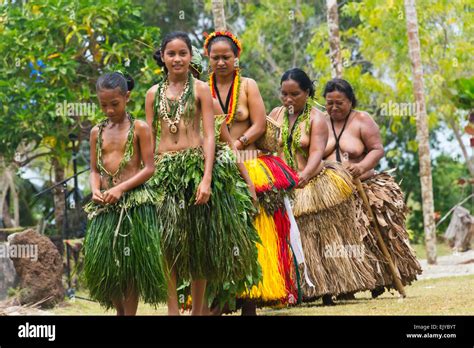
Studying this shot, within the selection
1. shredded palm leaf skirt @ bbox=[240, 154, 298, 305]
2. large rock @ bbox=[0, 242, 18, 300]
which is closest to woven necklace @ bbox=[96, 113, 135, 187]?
shredded palm leaf skirt @ bbox=[240, 154, 298, 305]

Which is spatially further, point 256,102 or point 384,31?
point 384,31

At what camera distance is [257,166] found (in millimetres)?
7258

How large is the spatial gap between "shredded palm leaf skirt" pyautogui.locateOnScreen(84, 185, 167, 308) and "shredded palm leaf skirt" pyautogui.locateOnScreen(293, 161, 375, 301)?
8.22 ft

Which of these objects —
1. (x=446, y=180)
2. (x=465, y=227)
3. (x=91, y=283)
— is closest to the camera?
(x=91, y=283)

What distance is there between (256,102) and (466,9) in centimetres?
1144

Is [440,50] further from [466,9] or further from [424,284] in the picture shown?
[424,284]

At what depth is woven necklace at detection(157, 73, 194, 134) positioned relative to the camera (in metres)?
6.17

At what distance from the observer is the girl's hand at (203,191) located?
5.92 metres

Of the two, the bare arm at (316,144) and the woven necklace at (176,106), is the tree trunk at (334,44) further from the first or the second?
the woven necklace at (176,106)

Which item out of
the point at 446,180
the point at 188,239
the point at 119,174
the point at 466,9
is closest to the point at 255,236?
the point at 188,239

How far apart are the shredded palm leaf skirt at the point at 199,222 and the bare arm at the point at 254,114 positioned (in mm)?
1049

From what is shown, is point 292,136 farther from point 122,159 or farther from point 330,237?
point 122,159

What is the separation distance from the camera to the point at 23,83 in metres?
12.5

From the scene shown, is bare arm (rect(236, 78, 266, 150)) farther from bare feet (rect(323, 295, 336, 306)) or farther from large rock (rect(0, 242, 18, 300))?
large rock (rect(0, 242, 18, 300))
